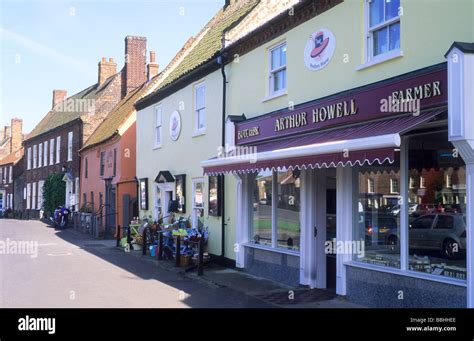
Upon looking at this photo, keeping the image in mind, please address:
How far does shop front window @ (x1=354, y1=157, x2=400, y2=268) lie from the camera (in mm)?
8422

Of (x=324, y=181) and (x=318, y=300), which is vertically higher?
(x=324, y=181)

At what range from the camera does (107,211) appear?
26672 mm

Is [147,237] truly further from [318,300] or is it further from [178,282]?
[318,300]

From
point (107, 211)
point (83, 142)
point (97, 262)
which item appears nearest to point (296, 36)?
point (97, 262)

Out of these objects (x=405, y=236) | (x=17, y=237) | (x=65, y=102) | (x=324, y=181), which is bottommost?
(x=17, y=237)

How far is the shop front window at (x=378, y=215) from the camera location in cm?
842

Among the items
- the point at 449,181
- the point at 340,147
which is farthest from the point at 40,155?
the point at 449,181

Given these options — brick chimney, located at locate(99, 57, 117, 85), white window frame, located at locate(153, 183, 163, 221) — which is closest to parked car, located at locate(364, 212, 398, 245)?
white window frame, located at locate(153, 183, 163, 221)

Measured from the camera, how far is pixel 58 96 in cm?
4975

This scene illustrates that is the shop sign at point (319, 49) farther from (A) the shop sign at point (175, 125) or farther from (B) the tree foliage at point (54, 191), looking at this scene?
(B) the tree foliage at point (54, 191)

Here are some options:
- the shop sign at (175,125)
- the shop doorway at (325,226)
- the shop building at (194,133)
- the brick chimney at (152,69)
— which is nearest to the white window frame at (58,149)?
the brick chimney at (152,69)

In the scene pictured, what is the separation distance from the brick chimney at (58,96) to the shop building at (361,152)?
133 ft
